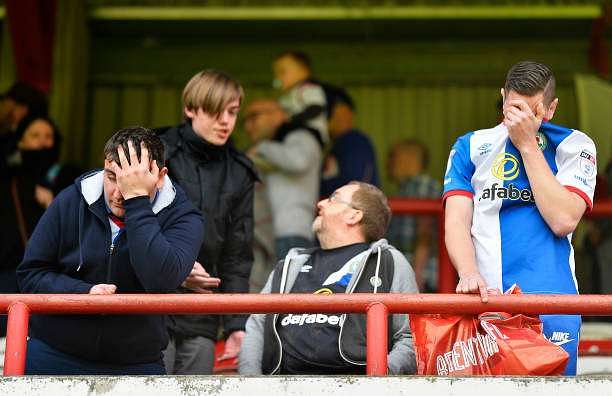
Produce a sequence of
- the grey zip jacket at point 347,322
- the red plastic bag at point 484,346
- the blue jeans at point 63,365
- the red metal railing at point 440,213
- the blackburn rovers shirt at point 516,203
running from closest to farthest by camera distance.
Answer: the red plastic bag at point 484,346, the blackburn rovers shirt at point 516,203, the blue jeans at point 63,365, the grey zip jacket at point 347,322, the red metal railing at point 440,213

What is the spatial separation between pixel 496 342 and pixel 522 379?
0.17 m

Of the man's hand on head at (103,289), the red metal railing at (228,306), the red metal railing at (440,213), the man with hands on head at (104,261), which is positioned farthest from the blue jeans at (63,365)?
the red metal railing at (440,213)

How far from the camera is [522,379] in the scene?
434 centimetres

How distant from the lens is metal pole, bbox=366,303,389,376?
4.50 metres

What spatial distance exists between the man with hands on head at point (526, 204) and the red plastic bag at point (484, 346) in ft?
0.46

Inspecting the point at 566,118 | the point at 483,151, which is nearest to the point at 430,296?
the point at 483,151

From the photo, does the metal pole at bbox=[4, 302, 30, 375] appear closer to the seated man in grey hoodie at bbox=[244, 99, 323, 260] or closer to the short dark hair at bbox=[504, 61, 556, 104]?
the short dark hair at bbox=[504, 61, 556, 104]

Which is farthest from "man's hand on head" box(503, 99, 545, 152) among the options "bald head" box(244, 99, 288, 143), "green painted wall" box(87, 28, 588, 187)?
"green painted wall" box(87, 28, 588, 187)

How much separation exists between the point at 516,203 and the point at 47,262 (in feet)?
5.93

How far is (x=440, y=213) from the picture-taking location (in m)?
8.00

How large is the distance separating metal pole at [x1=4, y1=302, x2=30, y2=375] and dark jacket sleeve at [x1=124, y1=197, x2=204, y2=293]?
44cm

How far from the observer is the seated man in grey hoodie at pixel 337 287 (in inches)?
201

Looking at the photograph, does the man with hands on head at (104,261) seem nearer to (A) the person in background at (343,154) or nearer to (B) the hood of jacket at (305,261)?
(B) the hood of jacket at (305,261)

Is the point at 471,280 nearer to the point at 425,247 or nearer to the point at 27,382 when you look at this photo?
the point at 27,382
